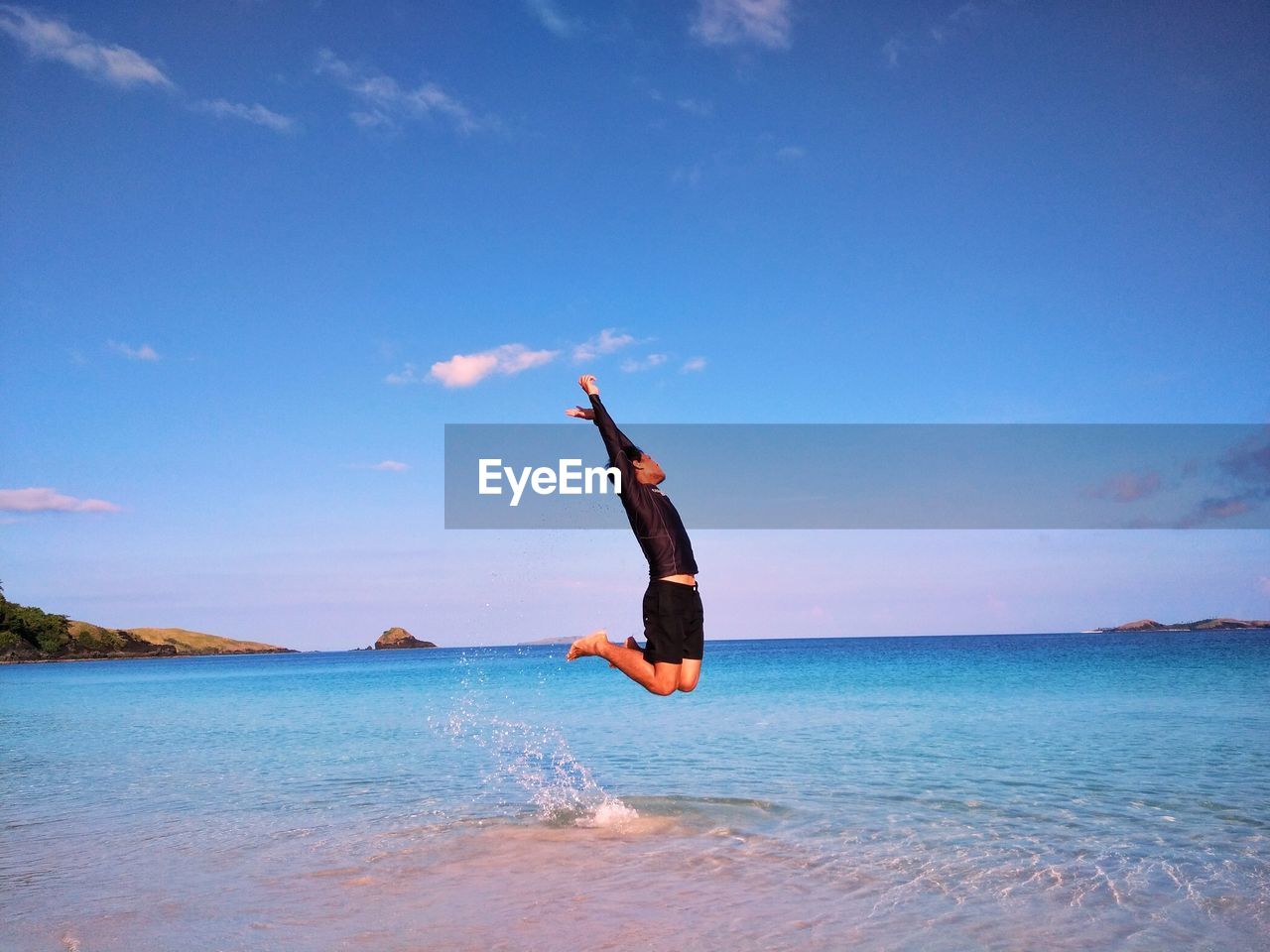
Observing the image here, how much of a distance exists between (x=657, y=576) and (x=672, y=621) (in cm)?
43

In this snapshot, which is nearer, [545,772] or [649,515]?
[649,515]

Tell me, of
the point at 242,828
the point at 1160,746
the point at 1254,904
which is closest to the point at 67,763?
the point at 242,828

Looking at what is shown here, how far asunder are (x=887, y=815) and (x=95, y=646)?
416 ft

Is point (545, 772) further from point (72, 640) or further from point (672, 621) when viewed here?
point (72, 640)

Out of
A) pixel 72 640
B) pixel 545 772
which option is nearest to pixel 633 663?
pixel 545 772

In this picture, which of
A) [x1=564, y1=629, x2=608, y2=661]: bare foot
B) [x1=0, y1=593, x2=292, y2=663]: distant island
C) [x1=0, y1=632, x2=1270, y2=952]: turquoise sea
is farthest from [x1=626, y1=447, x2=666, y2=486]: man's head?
[x1=0, y1=593, x2=292, y2=663]: distant island

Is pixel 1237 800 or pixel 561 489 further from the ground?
pixel 561 489

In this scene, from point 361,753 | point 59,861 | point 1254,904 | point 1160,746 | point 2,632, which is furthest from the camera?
point 2,632

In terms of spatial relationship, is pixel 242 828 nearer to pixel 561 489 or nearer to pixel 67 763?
pixel 561 489

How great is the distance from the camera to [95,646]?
113m

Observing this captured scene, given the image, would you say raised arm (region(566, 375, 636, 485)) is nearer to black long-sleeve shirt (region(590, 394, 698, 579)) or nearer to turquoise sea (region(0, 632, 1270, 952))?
black long-sleeve shirt (region(590, 394, 698, 579))

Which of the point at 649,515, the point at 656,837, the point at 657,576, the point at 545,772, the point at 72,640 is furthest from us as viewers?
the point at 72,640

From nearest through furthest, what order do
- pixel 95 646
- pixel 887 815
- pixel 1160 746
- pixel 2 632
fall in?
pixel 887 815, pixel 1160 746, pixel 2 632, pixel 95 646

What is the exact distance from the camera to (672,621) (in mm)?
8078
